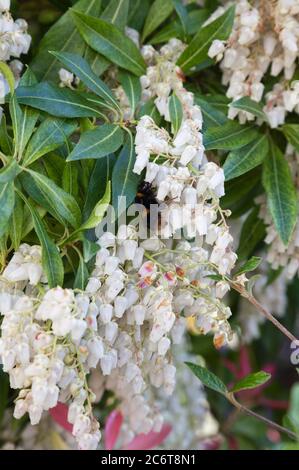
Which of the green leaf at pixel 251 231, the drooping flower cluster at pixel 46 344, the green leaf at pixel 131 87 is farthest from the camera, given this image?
the green leaf at pixel 251 231

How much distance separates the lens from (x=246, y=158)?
0.90m

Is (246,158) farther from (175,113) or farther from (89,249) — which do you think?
(89,249)

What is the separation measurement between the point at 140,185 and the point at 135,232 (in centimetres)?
6

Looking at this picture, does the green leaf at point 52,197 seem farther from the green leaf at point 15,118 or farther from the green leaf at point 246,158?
the green leaf at point 246,158

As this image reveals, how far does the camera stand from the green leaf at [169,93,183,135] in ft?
2.70

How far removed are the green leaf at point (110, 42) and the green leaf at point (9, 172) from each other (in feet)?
0.75

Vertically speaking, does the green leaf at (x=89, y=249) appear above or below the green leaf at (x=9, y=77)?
below

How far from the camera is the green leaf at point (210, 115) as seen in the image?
0.93 m

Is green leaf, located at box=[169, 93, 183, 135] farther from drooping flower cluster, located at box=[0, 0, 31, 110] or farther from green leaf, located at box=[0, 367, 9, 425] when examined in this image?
green leaf, located at box=[0, 367, 9, 425]

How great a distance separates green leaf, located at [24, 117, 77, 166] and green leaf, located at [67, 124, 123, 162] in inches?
1.0

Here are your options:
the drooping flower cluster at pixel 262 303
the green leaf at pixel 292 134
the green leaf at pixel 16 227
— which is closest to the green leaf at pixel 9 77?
the green leaf at pixel 16 227

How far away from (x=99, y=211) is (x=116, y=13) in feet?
1.01

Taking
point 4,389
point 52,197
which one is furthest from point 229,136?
point 4,389
